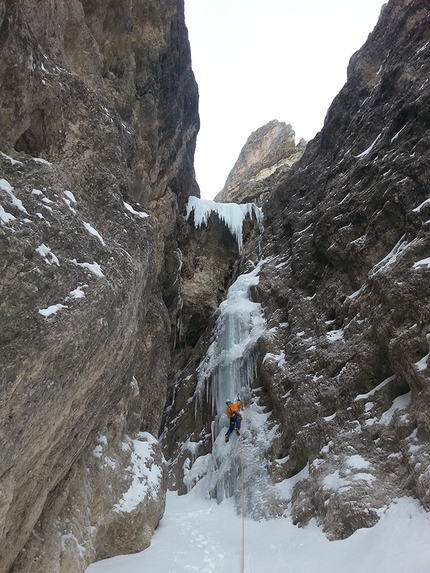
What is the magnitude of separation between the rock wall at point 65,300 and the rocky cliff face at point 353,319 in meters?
3.09

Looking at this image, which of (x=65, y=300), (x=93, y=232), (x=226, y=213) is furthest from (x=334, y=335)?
(x=226, y=213)

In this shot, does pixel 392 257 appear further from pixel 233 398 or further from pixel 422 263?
pixel 233 398

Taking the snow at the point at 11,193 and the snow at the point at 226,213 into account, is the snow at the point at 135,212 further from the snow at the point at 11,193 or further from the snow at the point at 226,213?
the snow at the point at 226,213

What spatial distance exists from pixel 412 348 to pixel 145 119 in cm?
896

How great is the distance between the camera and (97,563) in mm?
6082

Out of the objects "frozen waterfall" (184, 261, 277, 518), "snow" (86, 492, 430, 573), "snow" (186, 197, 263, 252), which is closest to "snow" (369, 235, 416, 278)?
"frozen waterfall" (184, 261, 277, 518)

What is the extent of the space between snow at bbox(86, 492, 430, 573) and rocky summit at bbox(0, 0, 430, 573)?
25 centimetres

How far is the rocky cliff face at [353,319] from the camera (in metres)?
6.74

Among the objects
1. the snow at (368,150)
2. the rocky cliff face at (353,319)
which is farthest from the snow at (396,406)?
the snow at (368,150)

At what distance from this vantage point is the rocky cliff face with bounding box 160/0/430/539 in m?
6.74

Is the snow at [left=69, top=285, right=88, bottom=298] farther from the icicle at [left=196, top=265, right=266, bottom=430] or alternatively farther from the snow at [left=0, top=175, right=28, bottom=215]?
the icicle at [left=196, top=265, right=266, bottom=430]

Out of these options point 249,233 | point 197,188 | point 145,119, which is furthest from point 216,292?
point 145,119

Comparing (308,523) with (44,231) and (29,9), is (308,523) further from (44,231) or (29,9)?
(29,9)

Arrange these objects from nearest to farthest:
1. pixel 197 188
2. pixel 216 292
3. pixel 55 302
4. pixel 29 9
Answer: pixel 55 302, pixel 29 9, pixel 216 292, pixel 197 188
